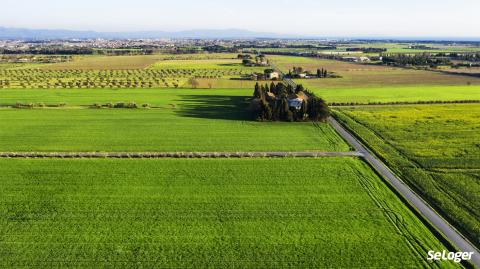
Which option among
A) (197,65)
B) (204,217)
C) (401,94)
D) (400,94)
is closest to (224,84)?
(400,94)

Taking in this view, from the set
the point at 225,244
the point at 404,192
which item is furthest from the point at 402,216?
the point at 225,244

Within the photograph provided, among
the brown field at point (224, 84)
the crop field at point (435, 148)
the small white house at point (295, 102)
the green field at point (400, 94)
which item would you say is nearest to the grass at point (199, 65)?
the brown field at point (224, 84)

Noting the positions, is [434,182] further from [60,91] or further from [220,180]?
[60,91]

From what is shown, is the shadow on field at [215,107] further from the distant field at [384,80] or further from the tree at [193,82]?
the distant field at [384,80]

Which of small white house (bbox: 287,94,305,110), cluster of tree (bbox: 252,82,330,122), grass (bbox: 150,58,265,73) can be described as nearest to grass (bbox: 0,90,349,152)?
cluster of tree (bbox: 252,82,330,122)

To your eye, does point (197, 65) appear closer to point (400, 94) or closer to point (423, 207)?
point (400, 94)

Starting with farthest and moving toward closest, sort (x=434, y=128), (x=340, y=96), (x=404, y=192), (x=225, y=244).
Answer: (x=340, y=96)
(x=434, y=128)
(x=404, y=192)
(x=225, y=244)
